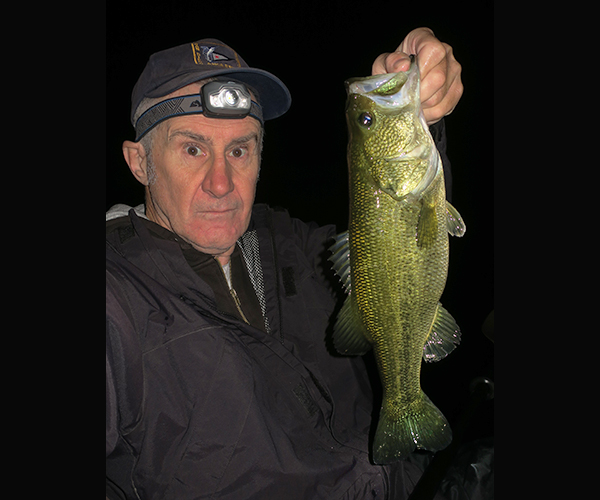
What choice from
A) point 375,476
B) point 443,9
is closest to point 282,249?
point 375,476

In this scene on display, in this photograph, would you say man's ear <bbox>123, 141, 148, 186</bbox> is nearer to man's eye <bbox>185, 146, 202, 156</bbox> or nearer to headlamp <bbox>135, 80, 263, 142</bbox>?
headlamp <bbox>135, 80, 263, 142</bbox>

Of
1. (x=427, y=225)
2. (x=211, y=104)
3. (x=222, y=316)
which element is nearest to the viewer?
(x=427, y=225)

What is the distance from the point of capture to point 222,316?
5.34 feet

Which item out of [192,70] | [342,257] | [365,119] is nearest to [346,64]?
[192,70]

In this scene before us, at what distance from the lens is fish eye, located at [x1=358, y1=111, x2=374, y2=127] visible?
1339mm

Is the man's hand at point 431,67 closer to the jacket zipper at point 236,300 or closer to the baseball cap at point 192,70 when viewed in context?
the baseball cap at point 192,70

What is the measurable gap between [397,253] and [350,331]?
0.29 meters

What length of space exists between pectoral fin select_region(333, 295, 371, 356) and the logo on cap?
4.26 feet

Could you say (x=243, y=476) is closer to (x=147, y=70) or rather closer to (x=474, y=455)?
(x=474, y=455)

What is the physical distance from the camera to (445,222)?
131 cm

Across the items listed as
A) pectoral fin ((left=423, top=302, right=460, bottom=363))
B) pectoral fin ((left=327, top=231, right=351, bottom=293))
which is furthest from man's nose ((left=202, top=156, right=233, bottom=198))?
pectoral fin ((left=423, top=302, right=460, bottom=363))

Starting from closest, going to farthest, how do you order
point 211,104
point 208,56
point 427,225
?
point 427,225
point 211,104
point 208,56

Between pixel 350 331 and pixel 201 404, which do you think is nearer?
pixel 350 331

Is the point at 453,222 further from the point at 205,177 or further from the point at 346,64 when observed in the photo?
the point at 346,64
